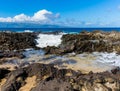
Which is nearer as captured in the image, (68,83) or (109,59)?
(68,83)

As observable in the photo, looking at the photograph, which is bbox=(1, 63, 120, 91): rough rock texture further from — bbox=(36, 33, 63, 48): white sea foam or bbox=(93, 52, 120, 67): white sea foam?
bbox=(36, 33, 63, 48): white sea foam

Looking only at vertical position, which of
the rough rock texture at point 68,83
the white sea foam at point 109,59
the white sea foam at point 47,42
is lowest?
the white sea foam at point 47,42

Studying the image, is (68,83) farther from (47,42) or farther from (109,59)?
(47,42)

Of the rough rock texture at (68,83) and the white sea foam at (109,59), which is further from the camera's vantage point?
the white sea foam at (109,59)

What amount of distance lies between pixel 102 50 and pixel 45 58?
284 inches

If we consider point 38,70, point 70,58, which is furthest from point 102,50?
point 38,70

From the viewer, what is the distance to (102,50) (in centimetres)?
2597

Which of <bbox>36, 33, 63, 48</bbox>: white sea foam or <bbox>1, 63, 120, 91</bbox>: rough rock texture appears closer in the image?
<bbox>1, 63, 120, 91</bbox>: rough rock texture

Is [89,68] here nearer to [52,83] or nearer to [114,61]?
[114,61]

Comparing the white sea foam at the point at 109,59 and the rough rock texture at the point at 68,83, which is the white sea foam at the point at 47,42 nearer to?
the white sea foam at the point at 109,59

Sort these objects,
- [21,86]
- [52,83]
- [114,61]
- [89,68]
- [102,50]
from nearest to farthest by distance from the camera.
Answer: [52,83], [21,86], [89,68], [114,61], [102,50]

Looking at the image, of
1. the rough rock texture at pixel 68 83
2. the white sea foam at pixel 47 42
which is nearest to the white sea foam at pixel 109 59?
the rough rock texture at pixel 68 83

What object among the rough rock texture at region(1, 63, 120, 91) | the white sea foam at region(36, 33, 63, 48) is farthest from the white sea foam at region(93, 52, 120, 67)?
the white sea foam at region(36, 33, 63, 48)

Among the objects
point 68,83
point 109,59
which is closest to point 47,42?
point 109,59
